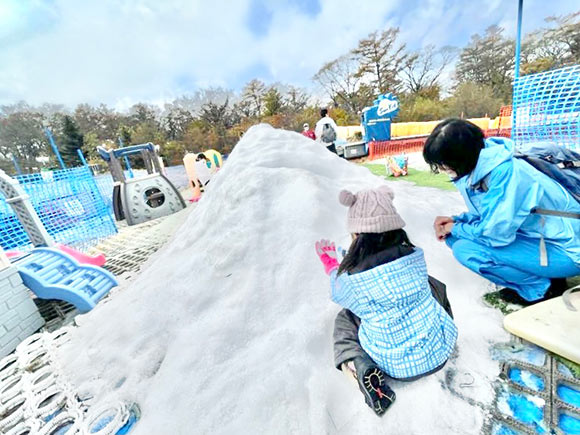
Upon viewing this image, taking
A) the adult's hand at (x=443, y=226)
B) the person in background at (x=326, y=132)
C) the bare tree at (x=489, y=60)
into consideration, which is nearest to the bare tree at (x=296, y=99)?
the bare tree at (x=489, y=60)

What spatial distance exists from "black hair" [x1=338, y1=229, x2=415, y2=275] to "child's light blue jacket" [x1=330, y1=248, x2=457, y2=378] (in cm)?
6

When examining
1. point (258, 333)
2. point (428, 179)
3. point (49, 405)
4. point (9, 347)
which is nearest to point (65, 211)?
point (9, 347)

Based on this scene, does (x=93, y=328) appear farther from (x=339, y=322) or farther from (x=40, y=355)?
(x=339, y=322)

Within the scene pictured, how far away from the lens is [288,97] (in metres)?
24.2

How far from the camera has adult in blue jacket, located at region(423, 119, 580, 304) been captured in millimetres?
1275

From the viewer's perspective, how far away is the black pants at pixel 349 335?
3.71ft

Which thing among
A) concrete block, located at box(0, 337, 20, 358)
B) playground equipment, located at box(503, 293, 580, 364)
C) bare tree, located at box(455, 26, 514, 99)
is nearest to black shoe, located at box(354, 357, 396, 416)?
playground equipment, located at box(503, 293, 580, 364)

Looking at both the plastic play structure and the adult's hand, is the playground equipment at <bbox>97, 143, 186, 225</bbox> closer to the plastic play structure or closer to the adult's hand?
the plastic play structure

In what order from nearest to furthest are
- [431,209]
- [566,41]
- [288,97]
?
[431,209]
[566,41]
[288,97]

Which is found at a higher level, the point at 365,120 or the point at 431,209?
the point at 365,120

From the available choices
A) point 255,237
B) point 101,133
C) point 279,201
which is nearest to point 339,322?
point 255,237

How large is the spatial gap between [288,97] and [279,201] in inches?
961

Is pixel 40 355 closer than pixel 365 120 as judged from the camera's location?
Yes

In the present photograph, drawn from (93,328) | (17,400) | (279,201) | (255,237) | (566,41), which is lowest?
(17,400)
